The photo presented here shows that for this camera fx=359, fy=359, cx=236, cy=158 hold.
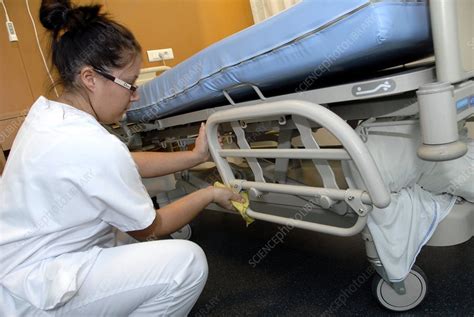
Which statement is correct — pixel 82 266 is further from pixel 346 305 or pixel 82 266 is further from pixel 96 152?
pixel 346 305

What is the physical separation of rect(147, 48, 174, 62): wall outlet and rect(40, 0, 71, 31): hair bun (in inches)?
86.5

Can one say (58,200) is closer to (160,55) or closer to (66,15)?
(66,15)

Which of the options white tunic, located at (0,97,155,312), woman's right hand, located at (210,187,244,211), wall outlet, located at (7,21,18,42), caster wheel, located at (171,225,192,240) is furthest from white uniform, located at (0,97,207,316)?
wall outlet, located at (7,21,18,42)

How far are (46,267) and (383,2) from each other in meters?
0.91

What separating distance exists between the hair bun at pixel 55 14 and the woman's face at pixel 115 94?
18 cm

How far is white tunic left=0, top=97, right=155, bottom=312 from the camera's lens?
81 centimetres

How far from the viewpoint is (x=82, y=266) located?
0.86m

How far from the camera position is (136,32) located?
119 inches

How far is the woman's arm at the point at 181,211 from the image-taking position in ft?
3.12

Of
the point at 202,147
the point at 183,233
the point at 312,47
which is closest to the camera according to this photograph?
the point at 312,47

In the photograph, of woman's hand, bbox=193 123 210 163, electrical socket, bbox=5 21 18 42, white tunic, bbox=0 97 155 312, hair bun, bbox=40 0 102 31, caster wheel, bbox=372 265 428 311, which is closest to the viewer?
white tunic, bbox=0 97 155 312

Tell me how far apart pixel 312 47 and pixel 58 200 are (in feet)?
2.23

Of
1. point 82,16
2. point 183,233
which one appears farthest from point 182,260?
point 183,233

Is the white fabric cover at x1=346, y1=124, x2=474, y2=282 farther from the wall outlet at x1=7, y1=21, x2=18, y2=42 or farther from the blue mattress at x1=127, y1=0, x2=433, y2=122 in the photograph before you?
the wall outlet at x1=7, y1=21, x2=18, y2=42
